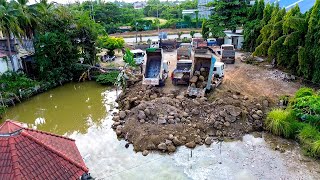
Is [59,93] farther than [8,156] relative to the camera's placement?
Yes

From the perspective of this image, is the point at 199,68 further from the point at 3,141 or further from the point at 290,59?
the point at 3,141

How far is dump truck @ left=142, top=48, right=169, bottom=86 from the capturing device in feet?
66.8

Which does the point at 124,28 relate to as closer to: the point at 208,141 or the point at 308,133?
the point at 208,141

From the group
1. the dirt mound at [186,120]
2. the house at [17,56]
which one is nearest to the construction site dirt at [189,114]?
the dirt mound at [186,120]

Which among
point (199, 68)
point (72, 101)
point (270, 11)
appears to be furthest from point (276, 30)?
point (72, 101)

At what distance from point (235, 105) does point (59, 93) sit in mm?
14006

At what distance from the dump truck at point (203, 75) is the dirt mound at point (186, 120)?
117 centimetres

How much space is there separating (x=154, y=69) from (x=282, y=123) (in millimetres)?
10672

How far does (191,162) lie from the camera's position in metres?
13.0

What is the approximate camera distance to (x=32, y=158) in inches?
270

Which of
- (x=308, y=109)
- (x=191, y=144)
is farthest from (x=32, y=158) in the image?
(x=308, y=109)

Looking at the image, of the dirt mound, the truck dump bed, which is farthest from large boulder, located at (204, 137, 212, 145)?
the truck dump bed

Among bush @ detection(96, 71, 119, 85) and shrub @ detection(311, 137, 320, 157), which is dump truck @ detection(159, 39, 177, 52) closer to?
bush @ detection(96, 71, 119, 85)

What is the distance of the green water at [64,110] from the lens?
17.6 meters
